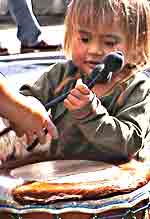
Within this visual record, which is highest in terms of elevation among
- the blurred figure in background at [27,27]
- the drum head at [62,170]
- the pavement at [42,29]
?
the drum head at [62,170]

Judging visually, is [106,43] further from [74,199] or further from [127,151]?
[74,199]

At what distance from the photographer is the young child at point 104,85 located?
1.28 m

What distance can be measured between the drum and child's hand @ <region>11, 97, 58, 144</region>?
0.07 meters

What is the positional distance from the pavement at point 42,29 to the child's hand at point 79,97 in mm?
2432

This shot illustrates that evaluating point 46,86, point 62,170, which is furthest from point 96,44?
point 62,170

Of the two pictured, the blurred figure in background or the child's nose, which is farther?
the blurred figure in background

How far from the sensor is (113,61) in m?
1.26

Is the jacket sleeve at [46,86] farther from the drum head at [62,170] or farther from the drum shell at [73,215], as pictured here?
the drum shell at [73,215]

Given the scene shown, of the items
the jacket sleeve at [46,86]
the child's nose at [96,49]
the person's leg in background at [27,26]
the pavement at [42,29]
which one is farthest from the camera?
the pavement at [42,29]

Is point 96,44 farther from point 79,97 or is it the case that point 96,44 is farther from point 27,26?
point 27,26

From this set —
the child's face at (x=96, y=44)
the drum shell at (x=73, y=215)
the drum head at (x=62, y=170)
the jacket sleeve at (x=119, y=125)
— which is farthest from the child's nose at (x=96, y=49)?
the drum shell at (x=73, y=215)

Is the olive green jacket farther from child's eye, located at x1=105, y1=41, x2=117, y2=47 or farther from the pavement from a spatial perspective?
the pavement

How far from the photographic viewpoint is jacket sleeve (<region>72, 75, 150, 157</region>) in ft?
4.07

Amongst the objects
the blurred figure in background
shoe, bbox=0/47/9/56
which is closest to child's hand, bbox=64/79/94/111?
the blurred figure in background
